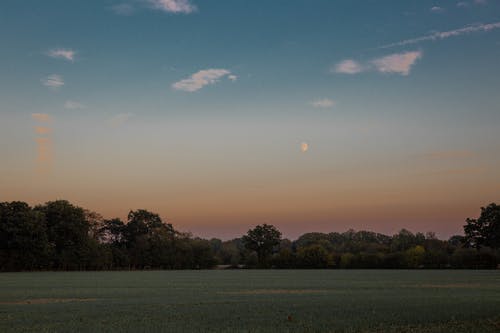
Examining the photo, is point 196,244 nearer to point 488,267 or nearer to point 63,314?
point 488,267

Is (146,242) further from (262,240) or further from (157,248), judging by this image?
(262,240)

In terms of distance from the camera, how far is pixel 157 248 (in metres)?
145

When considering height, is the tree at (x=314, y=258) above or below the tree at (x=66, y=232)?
below

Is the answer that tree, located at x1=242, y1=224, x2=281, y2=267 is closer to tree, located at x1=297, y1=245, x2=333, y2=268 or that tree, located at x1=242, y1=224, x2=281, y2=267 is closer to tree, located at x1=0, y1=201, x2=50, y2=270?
tree, located at x1=297, y1=245, x2=333, y2=268

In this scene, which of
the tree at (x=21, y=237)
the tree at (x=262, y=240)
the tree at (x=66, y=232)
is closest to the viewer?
the tree at (x=21, y=237)

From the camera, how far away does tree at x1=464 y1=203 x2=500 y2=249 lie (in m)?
121

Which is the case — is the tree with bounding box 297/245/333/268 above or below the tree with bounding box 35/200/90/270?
below

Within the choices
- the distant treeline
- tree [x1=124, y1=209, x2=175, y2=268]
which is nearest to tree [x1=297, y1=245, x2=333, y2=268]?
the distant treeline

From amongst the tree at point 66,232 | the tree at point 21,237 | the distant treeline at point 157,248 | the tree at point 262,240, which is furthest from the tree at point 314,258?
the tree at point 21,237

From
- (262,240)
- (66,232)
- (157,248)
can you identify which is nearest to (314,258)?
(262,240)

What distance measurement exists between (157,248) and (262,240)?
1343 inches

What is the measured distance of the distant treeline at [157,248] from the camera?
368ft

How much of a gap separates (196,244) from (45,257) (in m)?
47.2

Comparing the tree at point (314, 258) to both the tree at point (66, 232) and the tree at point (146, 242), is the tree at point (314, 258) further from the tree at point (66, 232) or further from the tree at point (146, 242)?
the tree at point (66, 232)
